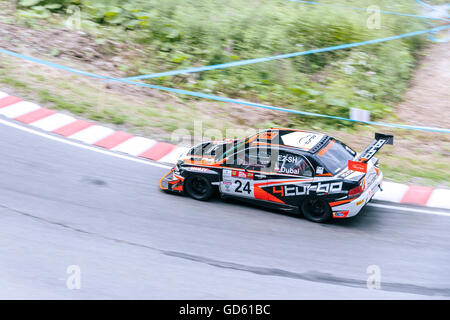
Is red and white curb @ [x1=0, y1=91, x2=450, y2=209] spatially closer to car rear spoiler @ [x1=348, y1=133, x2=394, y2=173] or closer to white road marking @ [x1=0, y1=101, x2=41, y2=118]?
white road marking @ [x1=0, y1=101, x2=41, y2=118]

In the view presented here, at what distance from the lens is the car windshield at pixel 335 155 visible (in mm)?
8266

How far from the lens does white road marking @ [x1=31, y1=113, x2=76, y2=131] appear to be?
35.6ft

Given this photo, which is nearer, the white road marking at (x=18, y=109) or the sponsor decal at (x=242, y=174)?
the sponsor decal at (x=242, y=174)

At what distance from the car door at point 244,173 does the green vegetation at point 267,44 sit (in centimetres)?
353

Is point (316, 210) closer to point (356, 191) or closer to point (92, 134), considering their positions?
point (356, 191)

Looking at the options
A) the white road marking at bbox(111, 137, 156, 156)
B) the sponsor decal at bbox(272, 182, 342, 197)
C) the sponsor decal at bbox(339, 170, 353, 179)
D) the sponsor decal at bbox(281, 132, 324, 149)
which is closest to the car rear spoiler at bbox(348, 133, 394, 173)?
the sponsor decal at bbox(339, 170, 353, 179)

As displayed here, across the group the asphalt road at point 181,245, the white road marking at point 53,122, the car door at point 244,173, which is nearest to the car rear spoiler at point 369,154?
the asphalt road at point 181,245

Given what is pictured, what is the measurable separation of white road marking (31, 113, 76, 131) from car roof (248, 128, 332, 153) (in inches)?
184

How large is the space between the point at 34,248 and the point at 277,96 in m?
7.22

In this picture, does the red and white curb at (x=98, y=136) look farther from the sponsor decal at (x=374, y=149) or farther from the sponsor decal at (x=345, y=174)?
the sponsor decal at (x=345, y=174)

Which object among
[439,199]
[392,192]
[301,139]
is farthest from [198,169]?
[439,199]

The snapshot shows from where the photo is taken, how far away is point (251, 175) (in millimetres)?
8555

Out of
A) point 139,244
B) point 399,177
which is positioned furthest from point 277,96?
point 139,244
